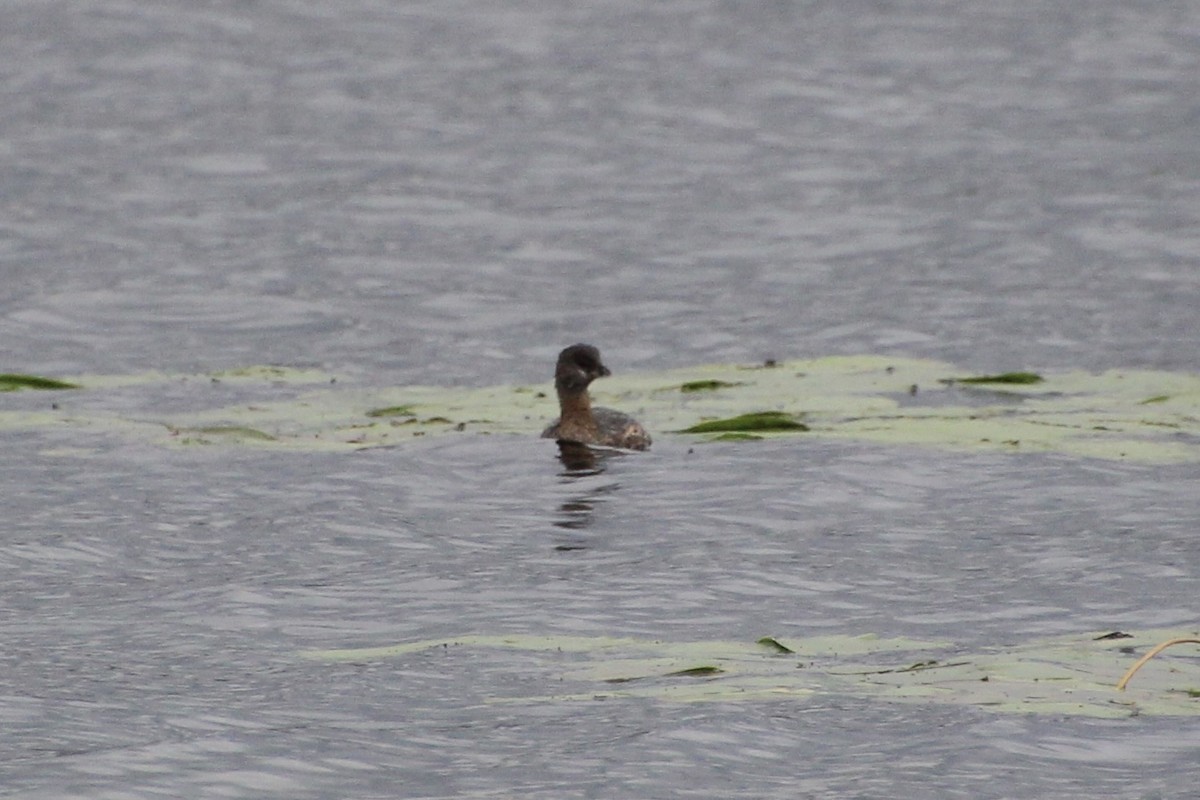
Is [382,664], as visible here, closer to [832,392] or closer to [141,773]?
[141,773]

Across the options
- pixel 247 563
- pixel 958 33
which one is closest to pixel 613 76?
pixel 958 33

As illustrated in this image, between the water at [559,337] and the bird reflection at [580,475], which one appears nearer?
the water at [559,337]

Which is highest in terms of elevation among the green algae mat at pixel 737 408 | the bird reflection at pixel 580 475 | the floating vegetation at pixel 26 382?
the floating vegetation at pixel 26 382

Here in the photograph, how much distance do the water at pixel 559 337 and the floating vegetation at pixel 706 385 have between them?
6.23 feet

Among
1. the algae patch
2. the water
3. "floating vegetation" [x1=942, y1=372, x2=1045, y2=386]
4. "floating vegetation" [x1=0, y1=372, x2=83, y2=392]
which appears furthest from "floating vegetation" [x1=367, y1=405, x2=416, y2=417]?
"floating vegetation" [x1=942, y1=372, x2=1045, y2=386]

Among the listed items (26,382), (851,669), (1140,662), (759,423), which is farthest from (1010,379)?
(1140,662)

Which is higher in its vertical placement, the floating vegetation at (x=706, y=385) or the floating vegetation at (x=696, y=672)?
the floating vegetation at (x=706, y=385)

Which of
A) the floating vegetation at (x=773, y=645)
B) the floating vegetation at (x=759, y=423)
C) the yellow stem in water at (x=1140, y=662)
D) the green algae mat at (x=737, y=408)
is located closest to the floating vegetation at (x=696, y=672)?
the floating vegetation at (x=773, y=645)

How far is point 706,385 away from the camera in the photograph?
20.6 metres

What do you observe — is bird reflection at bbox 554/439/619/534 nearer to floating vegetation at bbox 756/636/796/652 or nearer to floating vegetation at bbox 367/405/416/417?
floating vegetation at bbox 367/405/416/417

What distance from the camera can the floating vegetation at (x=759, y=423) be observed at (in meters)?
18.3

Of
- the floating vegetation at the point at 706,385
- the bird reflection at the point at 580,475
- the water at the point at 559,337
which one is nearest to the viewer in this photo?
the water at the point at 559,337

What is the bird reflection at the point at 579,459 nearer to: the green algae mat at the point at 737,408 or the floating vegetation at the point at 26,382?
the green algae mat at the point at 737,408

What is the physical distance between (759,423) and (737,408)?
1.00m
